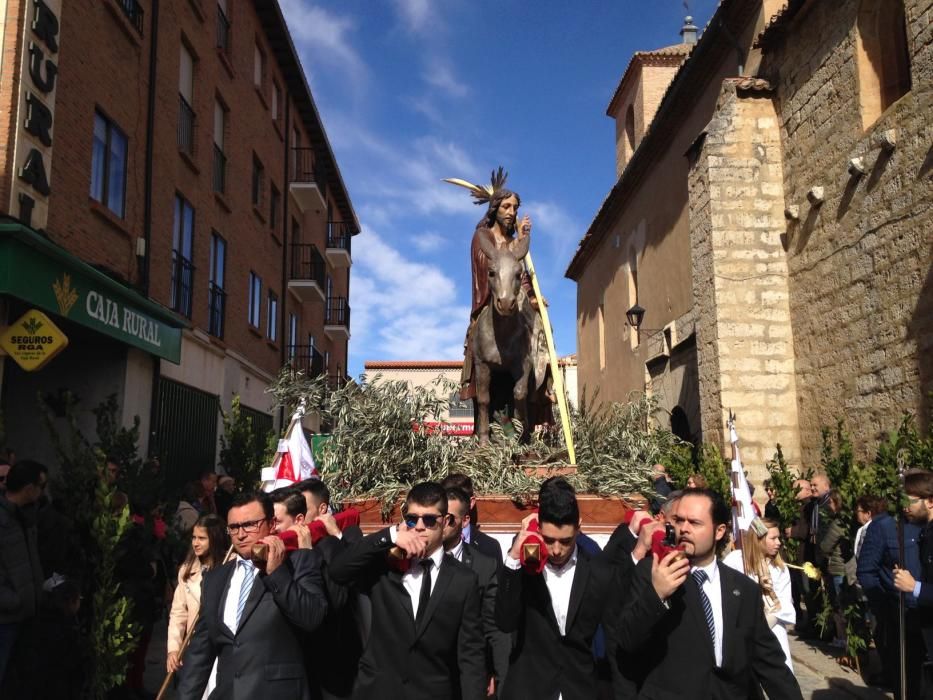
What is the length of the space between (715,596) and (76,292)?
29.7 feet

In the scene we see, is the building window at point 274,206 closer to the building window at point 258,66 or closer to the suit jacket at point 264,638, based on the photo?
the building window at point 258,66

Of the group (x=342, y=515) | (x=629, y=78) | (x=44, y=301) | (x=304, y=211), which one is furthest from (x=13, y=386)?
(x=629, y=78)

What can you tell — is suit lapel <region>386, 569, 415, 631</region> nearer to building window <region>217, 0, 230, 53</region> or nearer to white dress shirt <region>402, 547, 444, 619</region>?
white dress shirt <region>402, 547, 444, 619</region>

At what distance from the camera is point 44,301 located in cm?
906

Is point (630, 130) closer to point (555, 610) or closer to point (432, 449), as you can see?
point (432, 449)

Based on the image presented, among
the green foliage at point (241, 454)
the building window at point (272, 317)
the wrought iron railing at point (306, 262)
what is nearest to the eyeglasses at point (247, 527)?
the green foliage at point (241, 454)

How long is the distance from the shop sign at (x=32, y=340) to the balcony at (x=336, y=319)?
21.6 metres

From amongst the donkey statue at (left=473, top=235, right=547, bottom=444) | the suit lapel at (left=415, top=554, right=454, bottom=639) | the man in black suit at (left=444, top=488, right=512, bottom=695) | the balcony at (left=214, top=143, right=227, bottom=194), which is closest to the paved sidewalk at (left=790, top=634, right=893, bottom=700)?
the donkey statue at (left=473, top=235, right=547, bottom=444)

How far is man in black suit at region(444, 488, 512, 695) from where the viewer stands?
372 cm

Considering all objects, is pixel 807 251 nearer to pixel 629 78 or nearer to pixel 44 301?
pixel 44 301

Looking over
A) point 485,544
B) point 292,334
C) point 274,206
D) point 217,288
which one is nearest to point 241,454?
point 217,288

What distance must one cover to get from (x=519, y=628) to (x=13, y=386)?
33.8ft

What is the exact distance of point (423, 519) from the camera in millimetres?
3365

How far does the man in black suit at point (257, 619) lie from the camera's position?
10.6 ft
